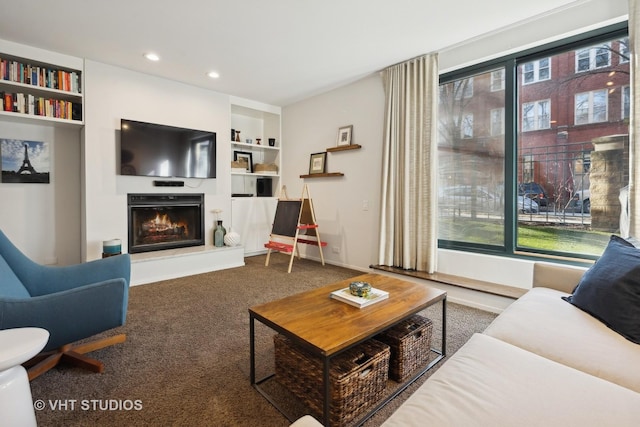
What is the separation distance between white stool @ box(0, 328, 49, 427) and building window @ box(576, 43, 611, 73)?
412 centimetres

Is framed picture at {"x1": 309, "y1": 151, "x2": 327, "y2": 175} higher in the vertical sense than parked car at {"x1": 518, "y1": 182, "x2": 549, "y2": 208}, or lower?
higher

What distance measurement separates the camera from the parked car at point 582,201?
8.56 feet

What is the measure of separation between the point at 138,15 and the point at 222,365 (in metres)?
2.90

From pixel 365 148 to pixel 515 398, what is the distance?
3.40 meters

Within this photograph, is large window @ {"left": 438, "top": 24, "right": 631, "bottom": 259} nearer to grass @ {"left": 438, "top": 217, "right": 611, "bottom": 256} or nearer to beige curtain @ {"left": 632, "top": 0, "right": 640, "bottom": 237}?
grass @ {"left": 438, "top": 217, "right": 611, "bottom": 256}

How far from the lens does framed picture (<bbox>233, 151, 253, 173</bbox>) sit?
16.6ft

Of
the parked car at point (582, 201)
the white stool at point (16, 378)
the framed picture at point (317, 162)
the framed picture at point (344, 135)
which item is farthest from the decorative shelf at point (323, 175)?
the white stool at point (16, 378)

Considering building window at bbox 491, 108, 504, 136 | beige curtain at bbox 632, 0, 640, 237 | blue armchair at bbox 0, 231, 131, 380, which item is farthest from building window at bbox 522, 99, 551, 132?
blue armchair at bbox 0, 231, 131, 380

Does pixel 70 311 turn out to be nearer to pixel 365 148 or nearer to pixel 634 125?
pixel 365 148

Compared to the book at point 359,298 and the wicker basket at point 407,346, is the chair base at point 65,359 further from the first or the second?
the wicker basket at point 407,346

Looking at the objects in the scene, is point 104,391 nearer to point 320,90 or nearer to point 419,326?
point 419,326

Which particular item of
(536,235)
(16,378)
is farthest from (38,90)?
(536,235)

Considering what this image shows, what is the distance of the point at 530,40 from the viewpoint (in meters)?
2.72

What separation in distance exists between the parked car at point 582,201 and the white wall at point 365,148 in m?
0.64
